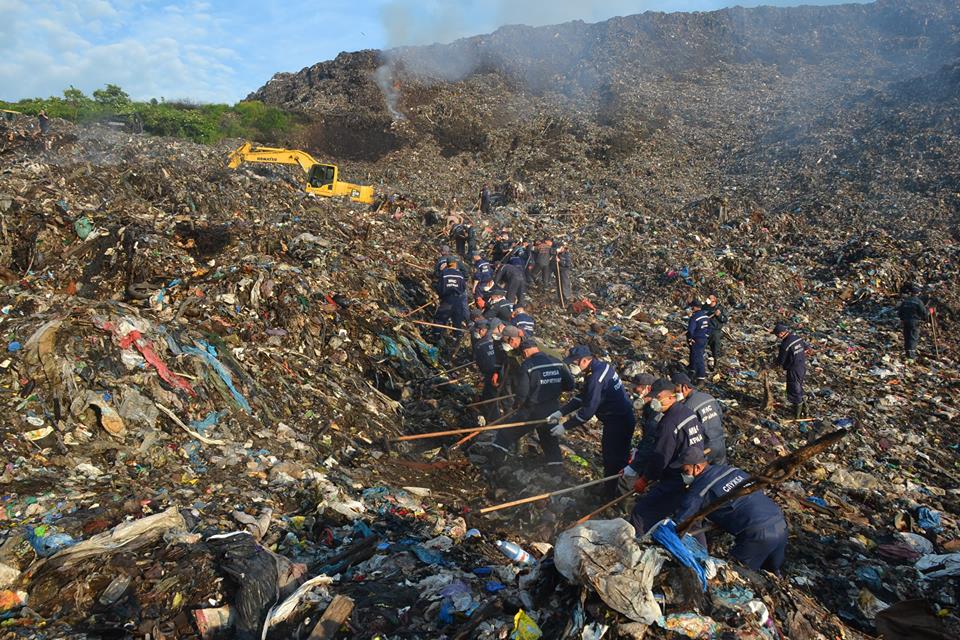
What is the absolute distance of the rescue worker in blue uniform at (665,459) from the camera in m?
4.40

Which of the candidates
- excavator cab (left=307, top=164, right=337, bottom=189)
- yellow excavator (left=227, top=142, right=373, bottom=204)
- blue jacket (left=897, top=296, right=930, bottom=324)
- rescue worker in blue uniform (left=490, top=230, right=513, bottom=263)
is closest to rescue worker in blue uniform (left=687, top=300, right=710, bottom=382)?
blue jacket (left=897, top=296, right=930, bottom=324)

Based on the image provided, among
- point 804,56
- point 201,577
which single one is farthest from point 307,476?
point 804,56

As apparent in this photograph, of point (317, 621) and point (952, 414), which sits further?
point (952, 414)

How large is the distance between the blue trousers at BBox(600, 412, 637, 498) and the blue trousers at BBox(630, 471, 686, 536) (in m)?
1.05

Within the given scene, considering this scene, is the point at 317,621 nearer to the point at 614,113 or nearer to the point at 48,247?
the point at 48,247

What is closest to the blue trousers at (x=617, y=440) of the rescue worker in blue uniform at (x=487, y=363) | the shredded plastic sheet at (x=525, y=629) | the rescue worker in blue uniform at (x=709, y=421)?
the rescue worker in blue uniform at (x=709, y=421)

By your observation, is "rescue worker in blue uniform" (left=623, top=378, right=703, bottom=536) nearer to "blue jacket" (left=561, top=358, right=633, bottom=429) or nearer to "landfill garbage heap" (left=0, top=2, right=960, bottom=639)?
"landfill garbage heap" (left=0, top=2, right=960, bottom=639)

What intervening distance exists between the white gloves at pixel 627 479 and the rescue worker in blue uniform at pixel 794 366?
4.25m

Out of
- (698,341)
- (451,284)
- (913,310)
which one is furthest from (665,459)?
(913,310)

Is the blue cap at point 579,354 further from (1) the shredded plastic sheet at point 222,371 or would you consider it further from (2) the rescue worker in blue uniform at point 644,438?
(1) the shredded plastic sheet at point 222,371

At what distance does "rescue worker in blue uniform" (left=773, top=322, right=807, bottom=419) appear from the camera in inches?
322

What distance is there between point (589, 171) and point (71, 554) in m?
25.6

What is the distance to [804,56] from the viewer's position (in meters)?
42.3

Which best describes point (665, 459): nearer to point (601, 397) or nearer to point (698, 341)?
point (601, 397)
